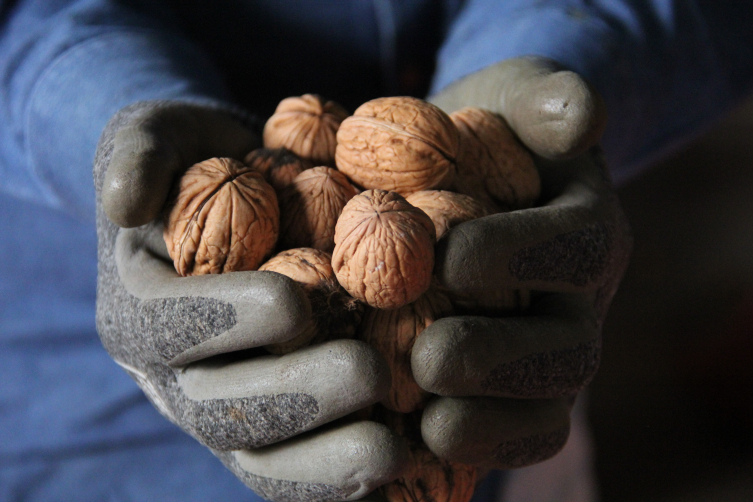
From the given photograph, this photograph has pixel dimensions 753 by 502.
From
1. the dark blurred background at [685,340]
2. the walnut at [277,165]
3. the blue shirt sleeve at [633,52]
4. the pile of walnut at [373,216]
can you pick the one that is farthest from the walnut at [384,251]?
the dark blurred background at [685,340]

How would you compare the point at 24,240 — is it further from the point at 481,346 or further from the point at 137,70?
the point at 481,346

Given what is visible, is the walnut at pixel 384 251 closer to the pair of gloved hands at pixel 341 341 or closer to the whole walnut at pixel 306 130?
the pair of gloved hands at pixel 341 341

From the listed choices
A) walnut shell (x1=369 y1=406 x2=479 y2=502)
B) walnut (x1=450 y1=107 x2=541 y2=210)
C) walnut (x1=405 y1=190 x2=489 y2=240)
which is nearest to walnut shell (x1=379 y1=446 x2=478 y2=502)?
walnut shell (x1=369 y1=406 x2=479 y2=502)

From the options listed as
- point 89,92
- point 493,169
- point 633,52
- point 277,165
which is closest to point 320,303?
point 277,165

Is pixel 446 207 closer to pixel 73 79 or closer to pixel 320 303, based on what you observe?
pixel 320 303

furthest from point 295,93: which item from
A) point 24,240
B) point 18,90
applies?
point 24,240

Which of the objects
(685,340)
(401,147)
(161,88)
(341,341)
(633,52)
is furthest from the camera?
(685,340)
